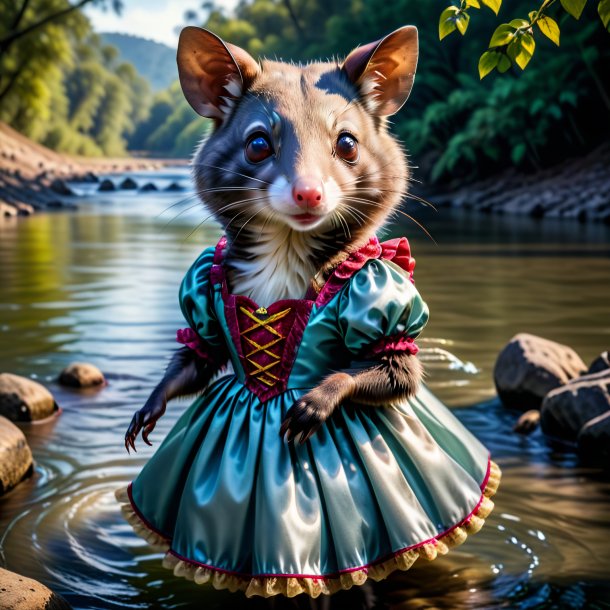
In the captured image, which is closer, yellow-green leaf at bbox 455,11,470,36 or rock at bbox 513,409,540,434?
yellow-green leaf at bbox 455,11,470,36

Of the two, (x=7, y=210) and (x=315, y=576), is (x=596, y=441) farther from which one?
(x=7, y=210)

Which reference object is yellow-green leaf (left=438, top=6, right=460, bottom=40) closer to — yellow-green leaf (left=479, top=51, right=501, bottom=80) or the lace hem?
yellow-green leaf (left=479, top=51, right=501, bottom=80)

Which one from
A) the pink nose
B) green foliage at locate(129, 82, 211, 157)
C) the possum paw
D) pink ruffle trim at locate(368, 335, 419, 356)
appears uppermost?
green foliage at locate(129, 82, 211, 157)

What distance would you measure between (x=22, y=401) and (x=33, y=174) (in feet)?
108

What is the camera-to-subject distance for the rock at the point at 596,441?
5305mm

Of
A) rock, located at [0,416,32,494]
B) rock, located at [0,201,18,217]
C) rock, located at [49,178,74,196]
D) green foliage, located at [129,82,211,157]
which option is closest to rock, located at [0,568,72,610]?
rock, located at [0,416,32,494]

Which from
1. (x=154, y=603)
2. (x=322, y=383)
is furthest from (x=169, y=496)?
(x=322, y=383)

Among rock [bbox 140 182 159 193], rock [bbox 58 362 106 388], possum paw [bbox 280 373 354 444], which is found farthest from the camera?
→ rock [bbox 140 182 159 193]

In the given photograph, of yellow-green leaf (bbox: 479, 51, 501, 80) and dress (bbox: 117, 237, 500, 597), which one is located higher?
yellow-green leaf (bbox: 479, 51, 501, 80)

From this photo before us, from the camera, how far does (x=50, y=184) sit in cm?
3650

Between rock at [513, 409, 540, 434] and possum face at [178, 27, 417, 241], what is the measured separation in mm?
2969

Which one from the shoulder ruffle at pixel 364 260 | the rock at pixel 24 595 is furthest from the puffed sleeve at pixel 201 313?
the rock at pixel 24 595

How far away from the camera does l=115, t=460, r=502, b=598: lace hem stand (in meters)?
3.13

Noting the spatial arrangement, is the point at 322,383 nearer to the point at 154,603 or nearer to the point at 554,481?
the point at 154,603
